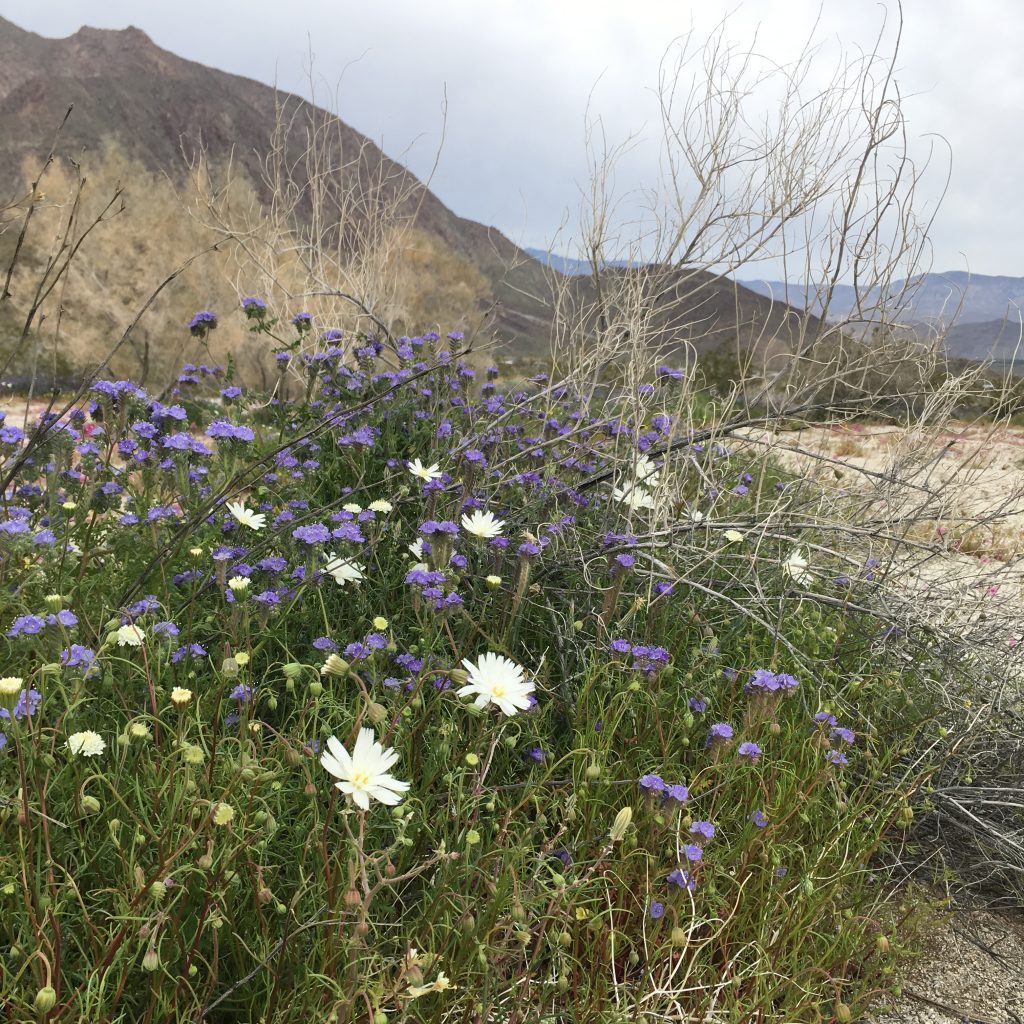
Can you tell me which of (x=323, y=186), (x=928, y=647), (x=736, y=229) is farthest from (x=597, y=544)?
(x=323, y=186)

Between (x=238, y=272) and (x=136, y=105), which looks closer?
(x=238, y=272)

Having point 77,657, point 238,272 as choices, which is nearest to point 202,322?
point 77,657

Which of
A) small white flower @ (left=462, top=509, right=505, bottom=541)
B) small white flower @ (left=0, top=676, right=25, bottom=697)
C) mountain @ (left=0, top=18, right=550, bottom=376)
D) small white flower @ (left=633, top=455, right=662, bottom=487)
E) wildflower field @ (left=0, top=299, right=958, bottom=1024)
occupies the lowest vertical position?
wildflower field @ (left=0, top=299, right=958, bottom=1024)

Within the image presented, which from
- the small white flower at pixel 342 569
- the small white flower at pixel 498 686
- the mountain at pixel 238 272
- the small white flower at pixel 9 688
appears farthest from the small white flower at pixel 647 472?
the small white flower at pixel 9 688

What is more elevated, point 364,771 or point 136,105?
point 136,105

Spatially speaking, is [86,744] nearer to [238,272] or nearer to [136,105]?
[238,272]

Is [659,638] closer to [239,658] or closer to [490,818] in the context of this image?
[490,818]

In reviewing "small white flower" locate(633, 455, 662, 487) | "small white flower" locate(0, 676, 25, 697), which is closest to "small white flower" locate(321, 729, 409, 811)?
"small white flower" locate(0, 676, 25, 697)

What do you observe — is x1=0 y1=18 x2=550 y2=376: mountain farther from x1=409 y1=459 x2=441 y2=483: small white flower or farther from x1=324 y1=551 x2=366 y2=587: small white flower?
x1=324 y1=551 x2=366 y2=587: small white flower

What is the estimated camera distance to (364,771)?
1.24 m

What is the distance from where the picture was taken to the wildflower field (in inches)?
55.5

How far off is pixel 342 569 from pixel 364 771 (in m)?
1.07

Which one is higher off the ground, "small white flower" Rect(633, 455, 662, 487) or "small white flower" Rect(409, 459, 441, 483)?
"small white flower" Rect(633, 455, 662, 487)

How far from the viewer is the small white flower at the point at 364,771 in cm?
118
